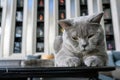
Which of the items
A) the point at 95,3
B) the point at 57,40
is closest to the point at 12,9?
the point at 95,3

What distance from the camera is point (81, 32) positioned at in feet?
1.97

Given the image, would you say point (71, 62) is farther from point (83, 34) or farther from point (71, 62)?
Result: point (83, 34)

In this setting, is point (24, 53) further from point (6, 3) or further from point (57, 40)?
point (57, 40)

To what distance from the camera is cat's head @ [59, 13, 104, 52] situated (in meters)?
0.60

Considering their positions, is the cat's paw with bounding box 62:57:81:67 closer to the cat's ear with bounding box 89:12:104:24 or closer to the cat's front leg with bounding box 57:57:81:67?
the cat's front leg with bounding box 57:57:81:67

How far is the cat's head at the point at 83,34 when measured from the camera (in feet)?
1.95

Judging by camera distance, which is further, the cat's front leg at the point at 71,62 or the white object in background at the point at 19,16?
the white object in background at the point at 19,16

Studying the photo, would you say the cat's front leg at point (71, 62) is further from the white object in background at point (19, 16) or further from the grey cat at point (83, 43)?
the white object in background at point (19, 16)

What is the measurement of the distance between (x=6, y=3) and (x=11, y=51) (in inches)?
40.6

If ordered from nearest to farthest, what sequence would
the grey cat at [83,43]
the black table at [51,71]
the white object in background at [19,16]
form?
the black table at [51,71], the grey cat at [83,43], the white object in background at [19,16]

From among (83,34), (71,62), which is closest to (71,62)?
(71,62)

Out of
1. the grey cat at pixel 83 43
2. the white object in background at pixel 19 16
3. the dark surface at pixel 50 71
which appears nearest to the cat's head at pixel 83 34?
the grey cat at pixel 83 43

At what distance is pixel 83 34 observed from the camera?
0.60 m

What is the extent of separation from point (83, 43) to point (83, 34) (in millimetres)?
36
